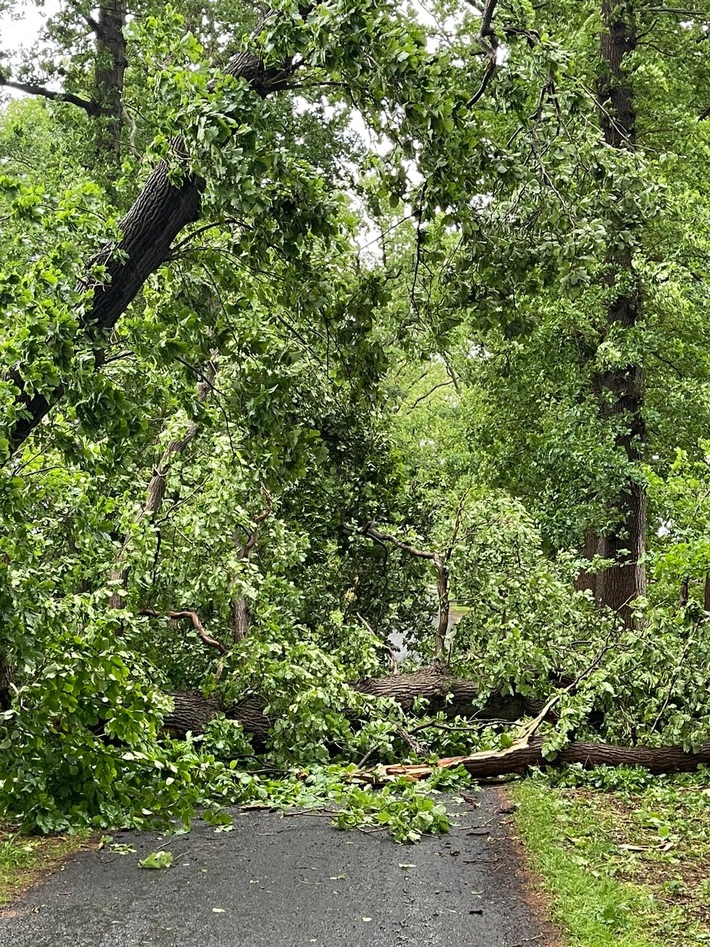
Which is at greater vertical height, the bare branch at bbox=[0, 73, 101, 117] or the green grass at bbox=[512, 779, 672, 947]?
the bare branch at bbox=[0, 73, 101, 117]

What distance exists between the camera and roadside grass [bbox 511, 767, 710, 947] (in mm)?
4875

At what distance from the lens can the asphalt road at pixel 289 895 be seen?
502 cm

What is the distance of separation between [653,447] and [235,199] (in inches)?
413

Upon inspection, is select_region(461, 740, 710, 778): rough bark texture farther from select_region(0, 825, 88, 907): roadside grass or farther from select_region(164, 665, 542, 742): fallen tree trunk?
select_region(0, 825, 88, 907): roadside grass

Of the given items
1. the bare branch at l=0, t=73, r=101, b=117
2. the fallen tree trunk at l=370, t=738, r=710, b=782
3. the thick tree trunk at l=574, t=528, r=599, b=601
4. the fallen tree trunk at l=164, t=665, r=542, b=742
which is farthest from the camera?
the thick tree trunk at l=574, t=528, r=599, b=601

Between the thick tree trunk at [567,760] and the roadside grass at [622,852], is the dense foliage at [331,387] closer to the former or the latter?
the thick tree trunk at [567,760]

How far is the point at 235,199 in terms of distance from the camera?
4047 millimetres

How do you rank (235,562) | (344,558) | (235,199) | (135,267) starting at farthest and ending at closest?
1. (344,558)
2. (235,562)
3. (135,267)
4. (235,199)

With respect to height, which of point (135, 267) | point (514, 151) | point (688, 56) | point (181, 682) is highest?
point (688, 56)

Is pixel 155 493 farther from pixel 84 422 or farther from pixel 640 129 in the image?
pixel 640 129

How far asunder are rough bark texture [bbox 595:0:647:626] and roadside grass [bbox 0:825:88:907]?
28.0 feet

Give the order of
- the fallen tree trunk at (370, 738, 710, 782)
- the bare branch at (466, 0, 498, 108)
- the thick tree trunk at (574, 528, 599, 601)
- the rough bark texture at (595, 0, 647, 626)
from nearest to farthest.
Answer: the bare branch at (466, 0, 498, 108) → the fallen tree trunk at (370, 738, 710, 782) → the rough bark texture at (595, 0, 647, 626) → the thick tree trunk at (574, 528, 599, 601)

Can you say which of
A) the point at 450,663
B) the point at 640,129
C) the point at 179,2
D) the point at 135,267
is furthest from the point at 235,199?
the point at 640,129

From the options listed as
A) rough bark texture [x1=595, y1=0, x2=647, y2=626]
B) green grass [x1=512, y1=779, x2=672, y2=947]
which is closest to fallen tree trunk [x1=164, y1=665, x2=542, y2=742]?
green grass [x1=512, y1=779, x2=672, y2=947]
